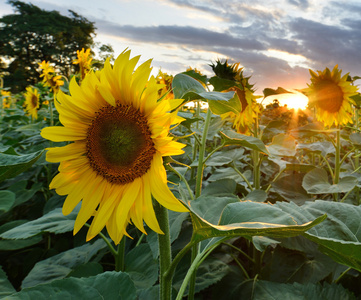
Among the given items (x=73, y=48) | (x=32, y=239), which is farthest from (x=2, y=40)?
(x=32, y=239)

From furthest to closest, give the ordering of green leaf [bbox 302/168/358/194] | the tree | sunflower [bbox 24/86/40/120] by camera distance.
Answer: the tree
sunflower [bbox 24/86/40/120]
green leaf [bbox 302/168/358/194]

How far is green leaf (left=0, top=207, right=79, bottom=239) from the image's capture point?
0.98 meters

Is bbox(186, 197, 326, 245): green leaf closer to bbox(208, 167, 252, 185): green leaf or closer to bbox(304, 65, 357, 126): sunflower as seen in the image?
bbox(208, 167, 252, 185): green leaf

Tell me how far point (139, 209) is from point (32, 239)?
3.04ft

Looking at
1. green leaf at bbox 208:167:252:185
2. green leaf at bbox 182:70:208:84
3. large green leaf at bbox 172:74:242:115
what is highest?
green leaf at bbox 182:70:208:84

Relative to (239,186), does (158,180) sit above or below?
above

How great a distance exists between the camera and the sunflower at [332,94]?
6.01 feet

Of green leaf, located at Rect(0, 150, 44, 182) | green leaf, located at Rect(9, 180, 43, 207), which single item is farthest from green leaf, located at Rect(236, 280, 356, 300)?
green leaf, located at Rect(9, 180, 43, 207)

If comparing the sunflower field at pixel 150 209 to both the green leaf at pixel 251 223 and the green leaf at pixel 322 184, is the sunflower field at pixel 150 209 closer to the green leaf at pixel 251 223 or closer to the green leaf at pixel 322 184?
the green leaf at pixel 251 223

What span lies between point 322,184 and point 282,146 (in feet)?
0.75

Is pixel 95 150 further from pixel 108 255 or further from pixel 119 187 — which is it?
pixel 108 255

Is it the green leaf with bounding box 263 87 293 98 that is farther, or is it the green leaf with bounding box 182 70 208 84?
the green leaf with bounding box 263 87 293 98

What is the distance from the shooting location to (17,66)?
2369 cm

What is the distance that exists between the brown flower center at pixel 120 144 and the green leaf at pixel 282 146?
2.56ft
